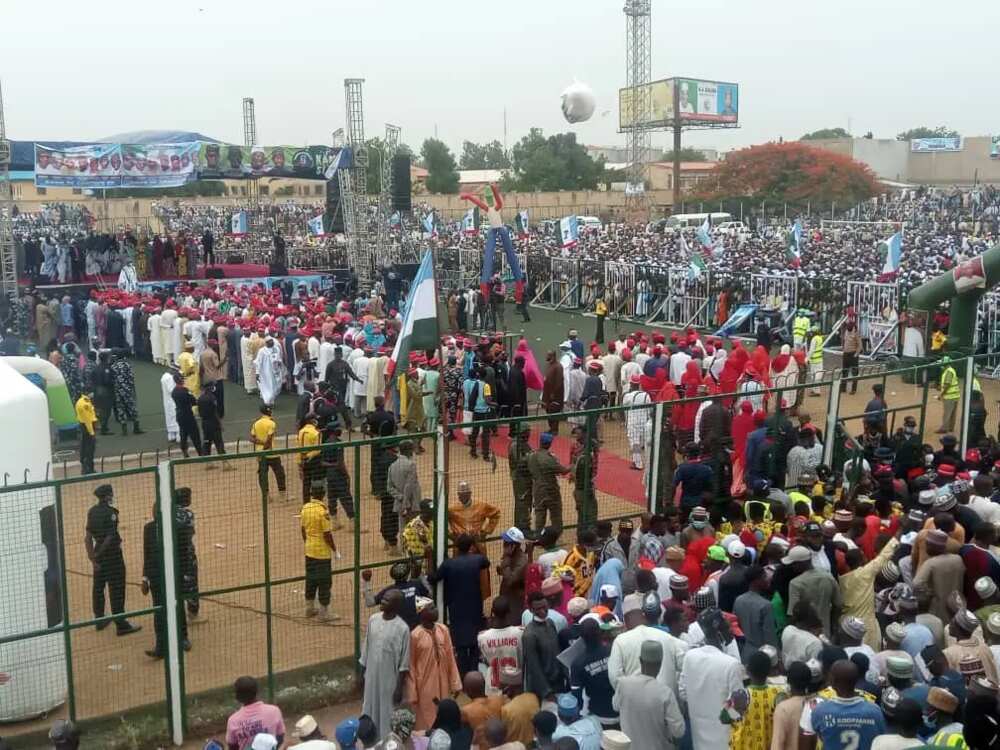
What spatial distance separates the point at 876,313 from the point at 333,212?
19.7 m

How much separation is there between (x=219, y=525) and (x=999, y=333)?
1537 centimetres

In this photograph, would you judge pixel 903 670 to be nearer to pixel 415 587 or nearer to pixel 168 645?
pixel 415 587

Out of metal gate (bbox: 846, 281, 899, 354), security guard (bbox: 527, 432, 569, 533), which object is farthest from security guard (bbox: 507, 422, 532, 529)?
metal gate (bbox: 846, 281, 899, 354)

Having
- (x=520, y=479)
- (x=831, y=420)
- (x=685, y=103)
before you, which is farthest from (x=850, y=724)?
(x=685, y=103)

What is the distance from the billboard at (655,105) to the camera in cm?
6911

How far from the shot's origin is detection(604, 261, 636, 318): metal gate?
92.0ft

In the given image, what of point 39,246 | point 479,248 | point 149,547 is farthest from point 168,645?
point 479,248

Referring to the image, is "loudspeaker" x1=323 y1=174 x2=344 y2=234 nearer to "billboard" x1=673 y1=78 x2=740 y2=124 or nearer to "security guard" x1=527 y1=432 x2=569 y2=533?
"security guard" x1=527 y1=432 x2=569 y2=533

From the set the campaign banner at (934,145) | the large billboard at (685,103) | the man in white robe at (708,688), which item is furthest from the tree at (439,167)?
the man in white robe at (708,688)

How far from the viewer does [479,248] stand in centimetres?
3381

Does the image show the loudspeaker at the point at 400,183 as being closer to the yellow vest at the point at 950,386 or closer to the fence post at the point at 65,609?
the yellow vest at the point at 950,386

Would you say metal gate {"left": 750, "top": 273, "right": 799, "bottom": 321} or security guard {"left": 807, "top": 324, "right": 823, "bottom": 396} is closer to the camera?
security guard {"left": 807, "top": 324, "right": 823, "bottom": 396}

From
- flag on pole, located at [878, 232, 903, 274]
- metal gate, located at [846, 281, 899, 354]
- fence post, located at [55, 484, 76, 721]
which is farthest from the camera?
flag on pole, located at [878, 232, 903, 274]

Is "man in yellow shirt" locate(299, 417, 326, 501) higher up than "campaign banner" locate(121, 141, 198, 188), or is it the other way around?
"campaign banner" locate(121, 141, 198, 188)
